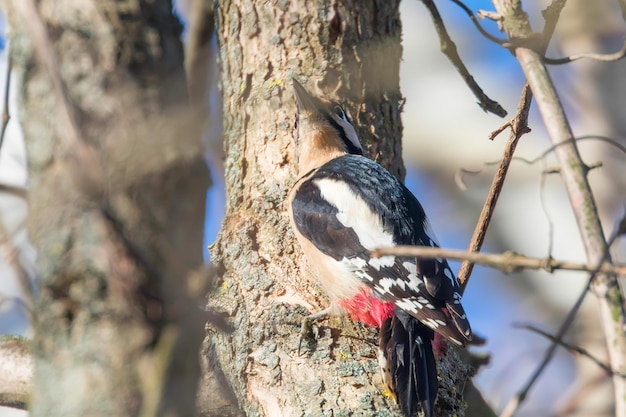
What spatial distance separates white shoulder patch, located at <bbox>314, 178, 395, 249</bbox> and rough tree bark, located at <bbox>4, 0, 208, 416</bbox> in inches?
67.1

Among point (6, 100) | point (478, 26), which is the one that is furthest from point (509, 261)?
point (478, 26)

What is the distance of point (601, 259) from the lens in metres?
1.43

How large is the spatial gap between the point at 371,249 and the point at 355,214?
27 centimetres

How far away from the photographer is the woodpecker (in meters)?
2.65

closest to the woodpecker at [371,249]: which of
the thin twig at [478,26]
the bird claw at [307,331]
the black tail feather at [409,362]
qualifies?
the black tail feather at [409,362]

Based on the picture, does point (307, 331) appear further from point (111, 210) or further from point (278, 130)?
point (111, 210)

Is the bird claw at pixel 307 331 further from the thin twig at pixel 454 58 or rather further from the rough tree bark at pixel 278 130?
the thin twig at pixel 454 58

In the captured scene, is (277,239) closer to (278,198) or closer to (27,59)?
(278,198)

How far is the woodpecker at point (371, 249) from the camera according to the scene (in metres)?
2.65

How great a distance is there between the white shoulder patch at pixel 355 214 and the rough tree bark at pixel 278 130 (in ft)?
0.56

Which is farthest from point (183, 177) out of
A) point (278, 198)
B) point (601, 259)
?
point (278, 198)

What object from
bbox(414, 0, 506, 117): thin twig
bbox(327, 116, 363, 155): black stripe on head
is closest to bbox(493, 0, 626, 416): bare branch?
bbox(414, 0, 506, 117): thin twig

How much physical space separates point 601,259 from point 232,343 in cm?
161

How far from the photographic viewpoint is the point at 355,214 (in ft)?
10.5
